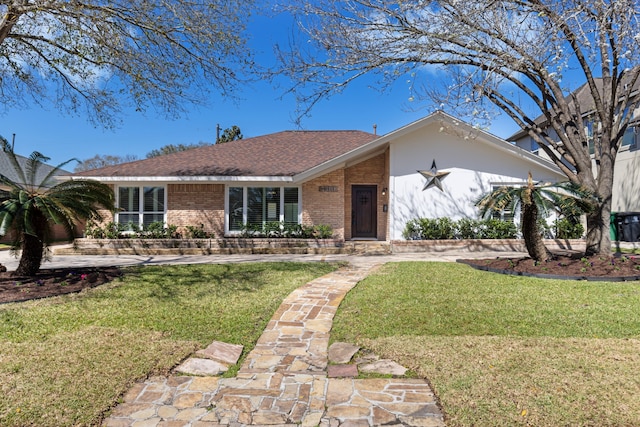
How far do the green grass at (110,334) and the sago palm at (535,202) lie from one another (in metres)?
4.79

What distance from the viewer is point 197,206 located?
1430 centimetres

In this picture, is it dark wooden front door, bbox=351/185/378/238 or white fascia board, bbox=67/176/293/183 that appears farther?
dark wooden front door, bbox=351/185/378/238

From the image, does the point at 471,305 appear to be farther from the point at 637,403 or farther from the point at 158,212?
the point at 158,212

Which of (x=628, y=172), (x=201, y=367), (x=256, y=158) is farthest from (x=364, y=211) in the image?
(x=628, y=172)

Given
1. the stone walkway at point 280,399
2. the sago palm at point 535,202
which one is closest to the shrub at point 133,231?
the sago palm at point 535,202

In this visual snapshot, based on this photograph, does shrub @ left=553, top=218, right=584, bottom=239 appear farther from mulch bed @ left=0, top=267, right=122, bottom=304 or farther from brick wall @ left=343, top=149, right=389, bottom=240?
mulch bed @ left=0, top=267, right=122, bottom=304

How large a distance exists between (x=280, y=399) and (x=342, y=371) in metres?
0.73

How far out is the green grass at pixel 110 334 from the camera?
9.76 feet

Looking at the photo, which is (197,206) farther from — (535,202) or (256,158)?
(535,202)

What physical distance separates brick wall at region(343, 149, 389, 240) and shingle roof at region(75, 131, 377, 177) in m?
1.25

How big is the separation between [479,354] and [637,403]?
123 centimetres

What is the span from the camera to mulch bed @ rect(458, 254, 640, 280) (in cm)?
749

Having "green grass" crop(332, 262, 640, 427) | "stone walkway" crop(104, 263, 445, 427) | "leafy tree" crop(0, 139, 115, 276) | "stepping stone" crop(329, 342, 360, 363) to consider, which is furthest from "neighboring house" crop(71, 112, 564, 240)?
"stone walkway" crop(104, 263, 445, 427)

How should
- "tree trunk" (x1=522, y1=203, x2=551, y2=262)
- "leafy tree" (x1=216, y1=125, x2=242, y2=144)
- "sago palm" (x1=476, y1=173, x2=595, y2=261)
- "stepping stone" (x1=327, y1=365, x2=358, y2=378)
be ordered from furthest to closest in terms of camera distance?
"leafy tree" (x1=216, y1=125, x2=242, y2=144) < "tree trunk" (x1=522, y1=203, x2=551, y2=262) < "sago palm" (x1=476, y1=173, x2=595, y2=261) < "stepping stone" (x1=327, y1=365, x2=358, y2=378)
